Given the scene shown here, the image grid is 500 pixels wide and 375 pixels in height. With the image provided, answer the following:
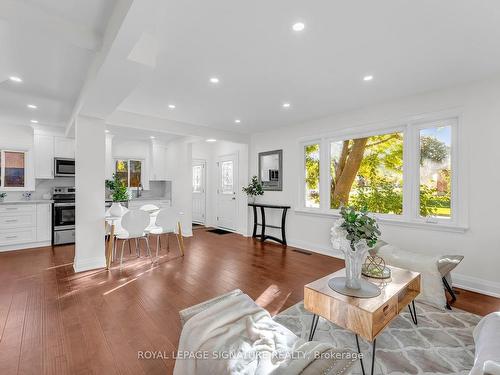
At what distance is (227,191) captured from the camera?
6848 mm

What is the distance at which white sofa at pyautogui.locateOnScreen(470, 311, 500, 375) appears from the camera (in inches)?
34.6

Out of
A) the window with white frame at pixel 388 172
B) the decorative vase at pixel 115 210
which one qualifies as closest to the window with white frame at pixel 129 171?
the decorative vase at pixel 115 210

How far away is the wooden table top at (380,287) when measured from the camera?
1.59 meters

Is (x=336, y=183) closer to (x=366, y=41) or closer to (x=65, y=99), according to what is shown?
(x=366, y=41)

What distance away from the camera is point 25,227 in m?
4.62

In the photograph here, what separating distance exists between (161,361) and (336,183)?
3.69 metres

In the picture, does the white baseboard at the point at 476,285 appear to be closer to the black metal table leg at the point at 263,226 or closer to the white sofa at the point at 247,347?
the white sofa at the point at 247,347

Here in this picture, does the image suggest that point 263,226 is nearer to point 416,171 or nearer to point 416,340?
point 416,171

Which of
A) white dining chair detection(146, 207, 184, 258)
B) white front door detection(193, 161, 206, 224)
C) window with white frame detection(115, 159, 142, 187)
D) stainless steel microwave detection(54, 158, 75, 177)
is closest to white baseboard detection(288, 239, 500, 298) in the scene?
white dining chair detection(146, 207, 184, 258)

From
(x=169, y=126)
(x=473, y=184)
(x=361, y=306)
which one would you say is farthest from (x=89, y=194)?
(x=473, y=184)

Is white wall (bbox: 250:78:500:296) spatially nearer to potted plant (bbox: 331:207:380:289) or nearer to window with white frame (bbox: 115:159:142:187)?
potted plant (bbox: 331:207:380:289)

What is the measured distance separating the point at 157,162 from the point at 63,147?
198 cm

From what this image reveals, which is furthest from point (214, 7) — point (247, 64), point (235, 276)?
point (235, 276)

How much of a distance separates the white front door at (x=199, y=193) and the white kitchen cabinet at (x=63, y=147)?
307 centimetres
